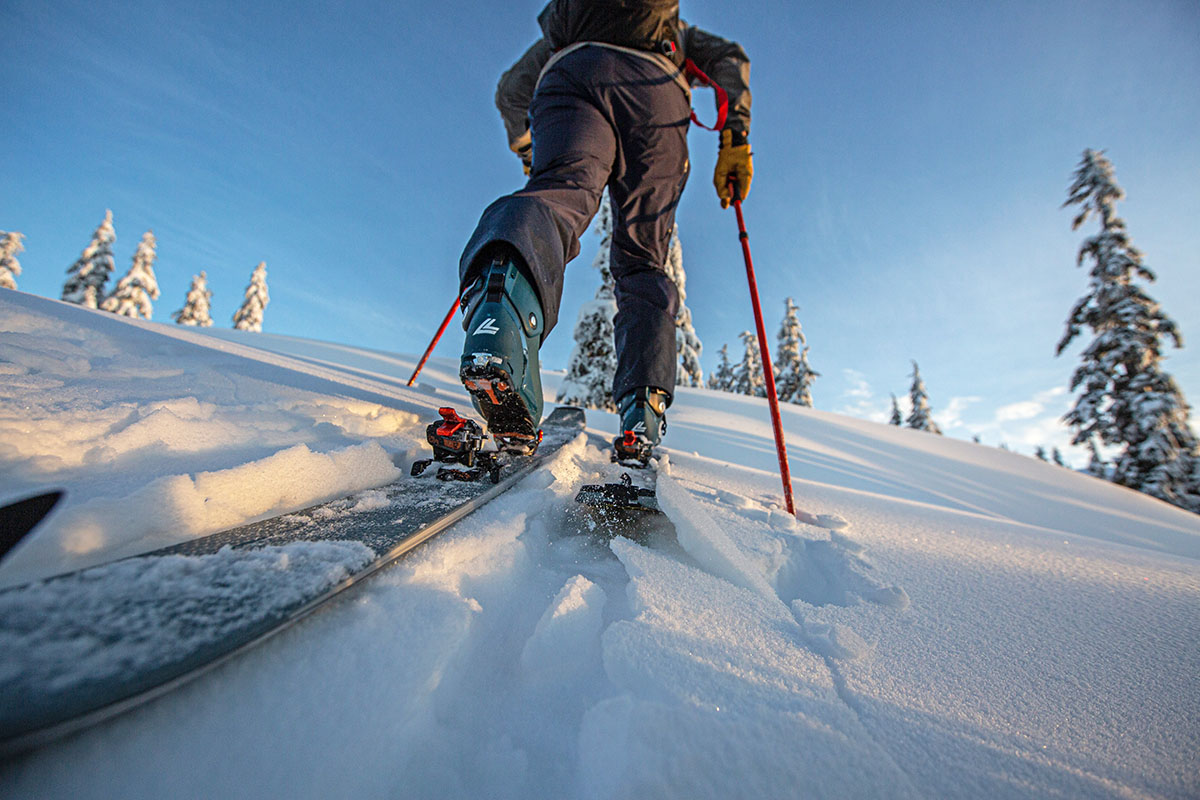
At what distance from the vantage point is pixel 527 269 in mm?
1071

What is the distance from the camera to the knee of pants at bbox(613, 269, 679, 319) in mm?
1808

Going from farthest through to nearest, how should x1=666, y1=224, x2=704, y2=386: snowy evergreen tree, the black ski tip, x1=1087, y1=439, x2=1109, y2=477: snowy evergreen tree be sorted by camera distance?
x1=666, y1=224, x2=704, y2=386: snowy evergreen tree < x1=1087, y1=439, x2=1109, y2=477: snowy evergreen tree < the black ski tip

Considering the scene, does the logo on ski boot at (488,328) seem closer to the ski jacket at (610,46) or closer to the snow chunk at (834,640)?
the snow chunk at (834,640)

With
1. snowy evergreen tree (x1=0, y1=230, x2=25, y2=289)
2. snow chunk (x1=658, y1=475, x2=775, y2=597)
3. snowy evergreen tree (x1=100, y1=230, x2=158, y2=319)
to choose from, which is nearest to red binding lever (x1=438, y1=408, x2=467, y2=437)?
snow chunk (x1=658, y1=475, x2=775, y2=597)

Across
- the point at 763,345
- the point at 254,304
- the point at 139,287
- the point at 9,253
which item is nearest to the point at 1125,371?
the point at 763,345

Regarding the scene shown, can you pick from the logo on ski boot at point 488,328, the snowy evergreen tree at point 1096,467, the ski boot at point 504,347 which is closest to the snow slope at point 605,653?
the ski boot at point 504,347

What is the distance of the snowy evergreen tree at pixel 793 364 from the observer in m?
17.5

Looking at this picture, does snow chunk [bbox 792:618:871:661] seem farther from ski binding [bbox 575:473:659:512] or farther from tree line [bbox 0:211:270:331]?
tree line [bbox 0:211:270:331]

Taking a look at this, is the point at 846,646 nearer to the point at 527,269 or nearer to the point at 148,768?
the point at 148,768

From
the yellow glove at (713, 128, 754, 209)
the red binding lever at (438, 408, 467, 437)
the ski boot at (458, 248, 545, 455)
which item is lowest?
the red binding lever at (438, 408, 467, 437)

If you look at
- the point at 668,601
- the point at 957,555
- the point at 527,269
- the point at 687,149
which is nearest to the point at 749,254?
the point at 687,149

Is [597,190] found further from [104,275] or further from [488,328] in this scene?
[104,275]

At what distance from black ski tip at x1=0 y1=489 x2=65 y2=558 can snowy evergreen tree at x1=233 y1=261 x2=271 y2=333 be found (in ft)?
88.8

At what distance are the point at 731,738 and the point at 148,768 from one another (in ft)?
1.54
